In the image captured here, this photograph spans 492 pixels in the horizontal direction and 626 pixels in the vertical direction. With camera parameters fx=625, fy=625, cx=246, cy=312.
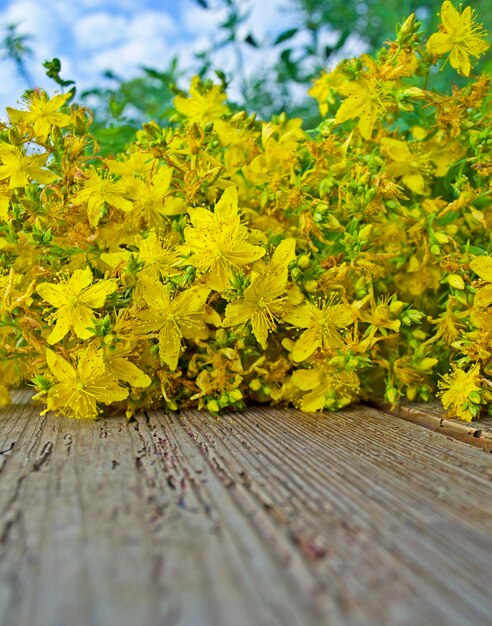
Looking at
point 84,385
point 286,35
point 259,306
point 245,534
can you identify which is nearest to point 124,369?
point 84,385

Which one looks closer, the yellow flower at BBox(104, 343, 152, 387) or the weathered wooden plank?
the weathered wooden plank

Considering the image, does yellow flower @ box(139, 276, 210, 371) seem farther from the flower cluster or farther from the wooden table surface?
the wooden table surface

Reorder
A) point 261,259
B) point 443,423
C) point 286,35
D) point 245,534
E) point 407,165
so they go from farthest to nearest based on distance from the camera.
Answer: point 286,35, point 407,165, point 261,259, point 443,423, point 245,534

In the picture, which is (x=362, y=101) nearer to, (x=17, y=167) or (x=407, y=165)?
(x=407, y=165)

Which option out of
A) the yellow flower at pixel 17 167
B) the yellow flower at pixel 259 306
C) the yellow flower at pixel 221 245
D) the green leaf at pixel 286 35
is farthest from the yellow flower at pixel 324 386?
the green leaf at pixel 286 35

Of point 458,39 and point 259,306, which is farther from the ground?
point 458,39

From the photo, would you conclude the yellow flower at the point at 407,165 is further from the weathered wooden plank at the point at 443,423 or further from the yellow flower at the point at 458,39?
the weathered wooden plank at the point at 443,423

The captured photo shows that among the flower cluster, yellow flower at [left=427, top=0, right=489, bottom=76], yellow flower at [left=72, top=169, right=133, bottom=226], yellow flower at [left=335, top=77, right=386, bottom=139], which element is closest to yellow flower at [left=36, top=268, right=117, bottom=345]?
the flower cluster
